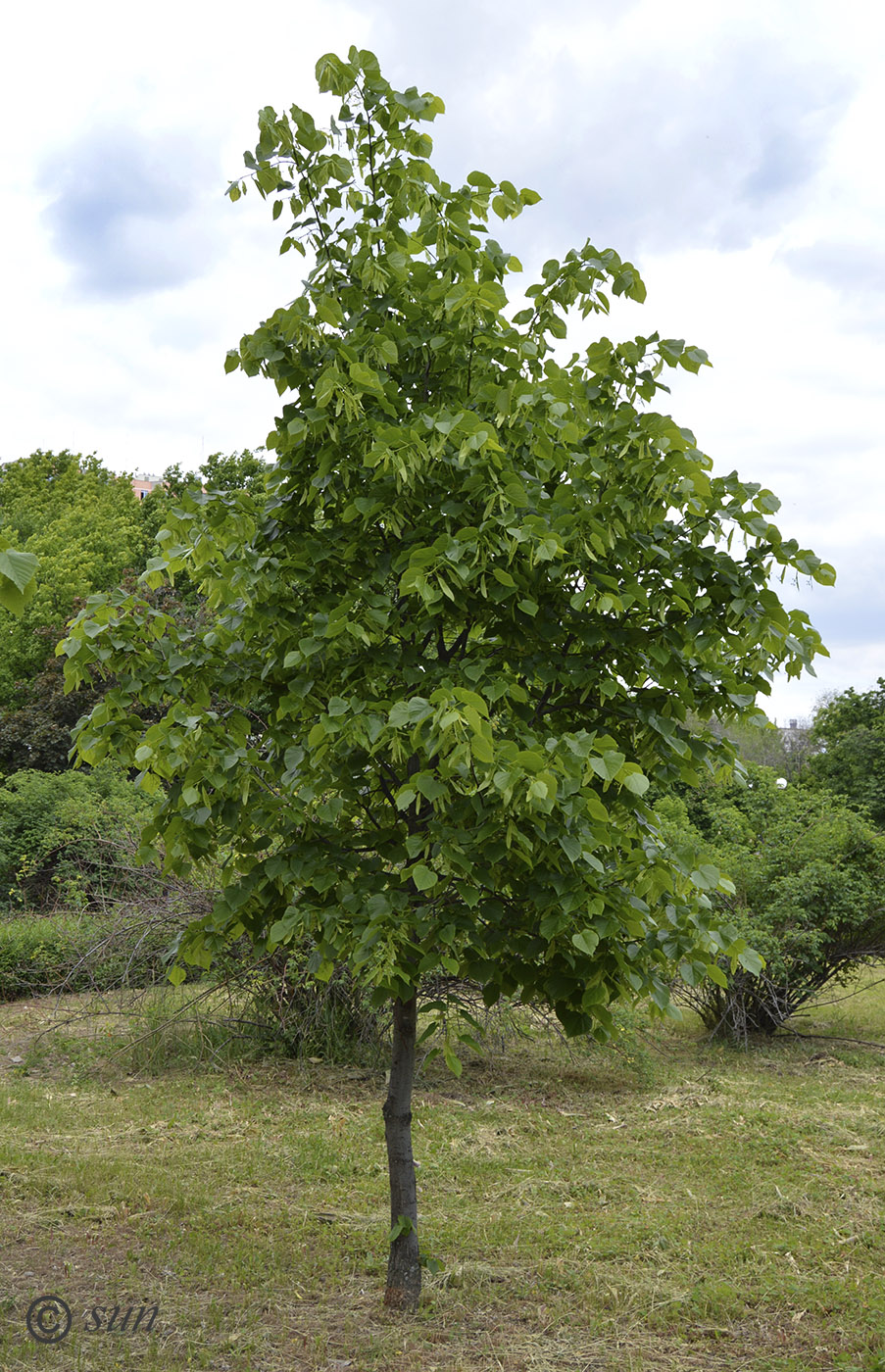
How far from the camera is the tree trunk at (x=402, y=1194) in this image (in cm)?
411

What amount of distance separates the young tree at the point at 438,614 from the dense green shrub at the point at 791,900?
547cm

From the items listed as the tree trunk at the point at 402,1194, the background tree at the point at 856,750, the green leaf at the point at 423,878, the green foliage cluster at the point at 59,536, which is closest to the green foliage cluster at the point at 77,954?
the tree trunk at the point at 402,1194

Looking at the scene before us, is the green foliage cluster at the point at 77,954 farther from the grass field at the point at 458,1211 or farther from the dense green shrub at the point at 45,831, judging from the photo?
the dense green shrub at the point at 45,831

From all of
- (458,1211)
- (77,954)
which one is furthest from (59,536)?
(458,1211)

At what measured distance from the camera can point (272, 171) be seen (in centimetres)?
368

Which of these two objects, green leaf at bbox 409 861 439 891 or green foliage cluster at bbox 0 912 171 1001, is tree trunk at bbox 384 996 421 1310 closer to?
green leaf at bbox 409 861 439 891

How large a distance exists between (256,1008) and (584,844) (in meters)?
5.97

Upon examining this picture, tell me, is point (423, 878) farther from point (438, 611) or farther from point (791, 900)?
point (791, 900)

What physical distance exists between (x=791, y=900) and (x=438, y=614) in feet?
21.3

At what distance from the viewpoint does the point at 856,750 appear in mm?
22359

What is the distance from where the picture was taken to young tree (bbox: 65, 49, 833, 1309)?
328 cm

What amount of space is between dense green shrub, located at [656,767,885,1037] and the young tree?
547cm

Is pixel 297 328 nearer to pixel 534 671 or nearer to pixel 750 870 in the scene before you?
pixel 534 671

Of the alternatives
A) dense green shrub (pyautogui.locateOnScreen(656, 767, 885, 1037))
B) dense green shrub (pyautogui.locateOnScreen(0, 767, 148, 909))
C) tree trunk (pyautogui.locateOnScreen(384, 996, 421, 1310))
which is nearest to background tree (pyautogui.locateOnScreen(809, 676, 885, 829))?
dense green shrub (pyautogui.locateOnScreen(656, 767, 885, 1037))
